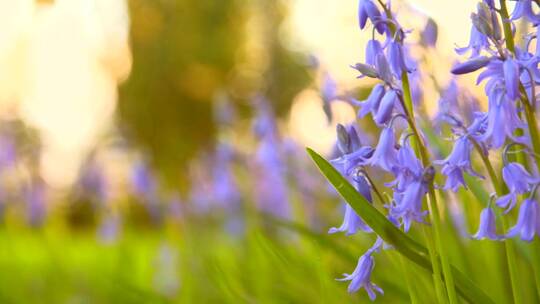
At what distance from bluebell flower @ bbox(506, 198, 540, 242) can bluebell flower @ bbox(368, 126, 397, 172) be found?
0.54ft

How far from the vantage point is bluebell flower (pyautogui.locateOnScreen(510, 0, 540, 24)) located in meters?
0.99

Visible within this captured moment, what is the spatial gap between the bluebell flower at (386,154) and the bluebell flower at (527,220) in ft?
0.54

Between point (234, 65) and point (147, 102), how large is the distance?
2353 mm

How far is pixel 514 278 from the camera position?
1093 mm

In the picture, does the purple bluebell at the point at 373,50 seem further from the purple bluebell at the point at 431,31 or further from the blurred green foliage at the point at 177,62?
the blurred green foliage at the point at 177,62

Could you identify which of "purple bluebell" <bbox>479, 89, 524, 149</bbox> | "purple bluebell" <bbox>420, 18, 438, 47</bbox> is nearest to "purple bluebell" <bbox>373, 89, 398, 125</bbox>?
"purple bluebell" <bbox>479, 89, 524, 149</bbox>

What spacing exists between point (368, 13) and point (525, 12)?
193mm

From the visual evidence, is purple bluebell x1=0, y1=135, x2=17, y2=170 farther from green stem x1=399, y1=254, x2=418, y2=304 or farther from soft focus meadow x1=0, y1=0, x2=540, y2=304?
green stem x1=399, y1=254, x2=418, y2=304

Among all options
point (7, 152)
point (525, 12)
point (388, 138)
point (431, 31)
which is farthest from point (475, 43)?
point (7, 152)

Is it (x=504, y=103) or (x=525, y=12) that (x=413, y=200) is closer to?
(x=504, y=103)

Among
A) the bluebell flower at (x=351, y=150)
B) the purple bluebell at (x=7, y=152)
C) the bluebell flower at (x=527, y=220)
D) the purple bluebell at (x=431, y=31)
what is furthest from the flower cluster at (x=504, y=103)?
the purple bluebell at (x=7, y=152)

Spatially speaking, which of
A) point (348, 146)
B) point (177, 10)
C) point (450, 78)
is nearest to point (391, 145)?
point (348, 146)

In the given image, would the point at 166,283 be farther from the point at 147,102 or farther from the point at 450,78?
the point at 147,102

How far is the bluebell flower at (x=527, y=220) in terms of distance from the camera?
0.97m
